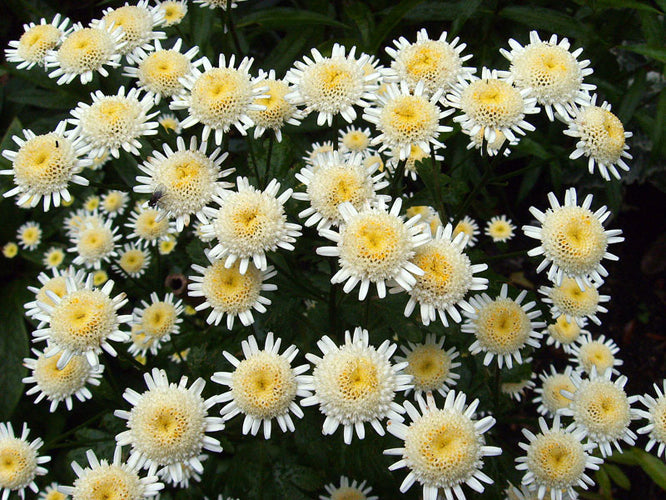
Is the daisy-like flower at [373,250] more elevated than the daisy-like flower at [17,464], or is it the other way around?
the daisy-like flower at [373,250]

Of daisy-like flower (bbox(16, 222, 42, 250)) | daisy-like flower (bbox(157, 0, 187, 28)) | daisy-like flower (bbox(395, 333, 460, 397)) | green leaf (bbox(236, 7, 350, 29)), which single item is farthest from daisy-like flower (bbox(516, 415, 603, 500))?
daisy-like flower (bbox(16, 222, 42, 250))

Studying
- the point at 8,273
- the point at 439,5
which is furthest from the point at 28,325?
the point at 439,5

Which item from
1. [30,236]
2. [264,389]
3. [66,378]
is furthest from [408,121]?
[30,236]

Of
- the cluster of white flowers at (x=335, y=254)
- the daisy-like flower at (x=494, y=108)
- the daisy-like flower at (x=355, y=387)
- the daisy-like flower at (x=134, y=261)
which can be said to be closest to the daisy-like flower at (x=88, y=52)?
the cluster of white flowers at (x=335, y=254)

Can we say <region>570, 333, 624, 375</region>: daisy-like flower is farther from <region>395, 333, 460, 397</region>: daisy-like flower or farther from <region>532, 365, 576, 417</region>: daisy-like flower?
<region>395, 333, 460, 397</region>: daisy-like flower

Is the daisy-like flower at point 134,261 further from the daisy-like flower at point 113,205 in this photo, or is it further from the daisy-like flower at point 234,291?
the daisy-like flower at point 234,291

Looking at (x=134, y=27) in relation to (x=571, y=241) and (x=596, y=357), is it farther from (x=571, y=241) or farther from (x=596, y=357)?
(x=596, y=357)

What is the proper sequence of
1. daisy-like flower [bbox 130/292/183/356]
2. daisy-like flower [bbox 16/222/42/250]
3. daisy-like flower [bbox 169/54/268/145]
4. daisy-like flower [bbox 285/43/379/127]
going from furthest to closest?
daisy-like flower [bbox 16/222/42/250] → daisy-like flower [bbox 130/292/183/356] → daisy-like flower [bbox 285/43/379/127] → daisy-like flower [bbox 169/54/268/145]
